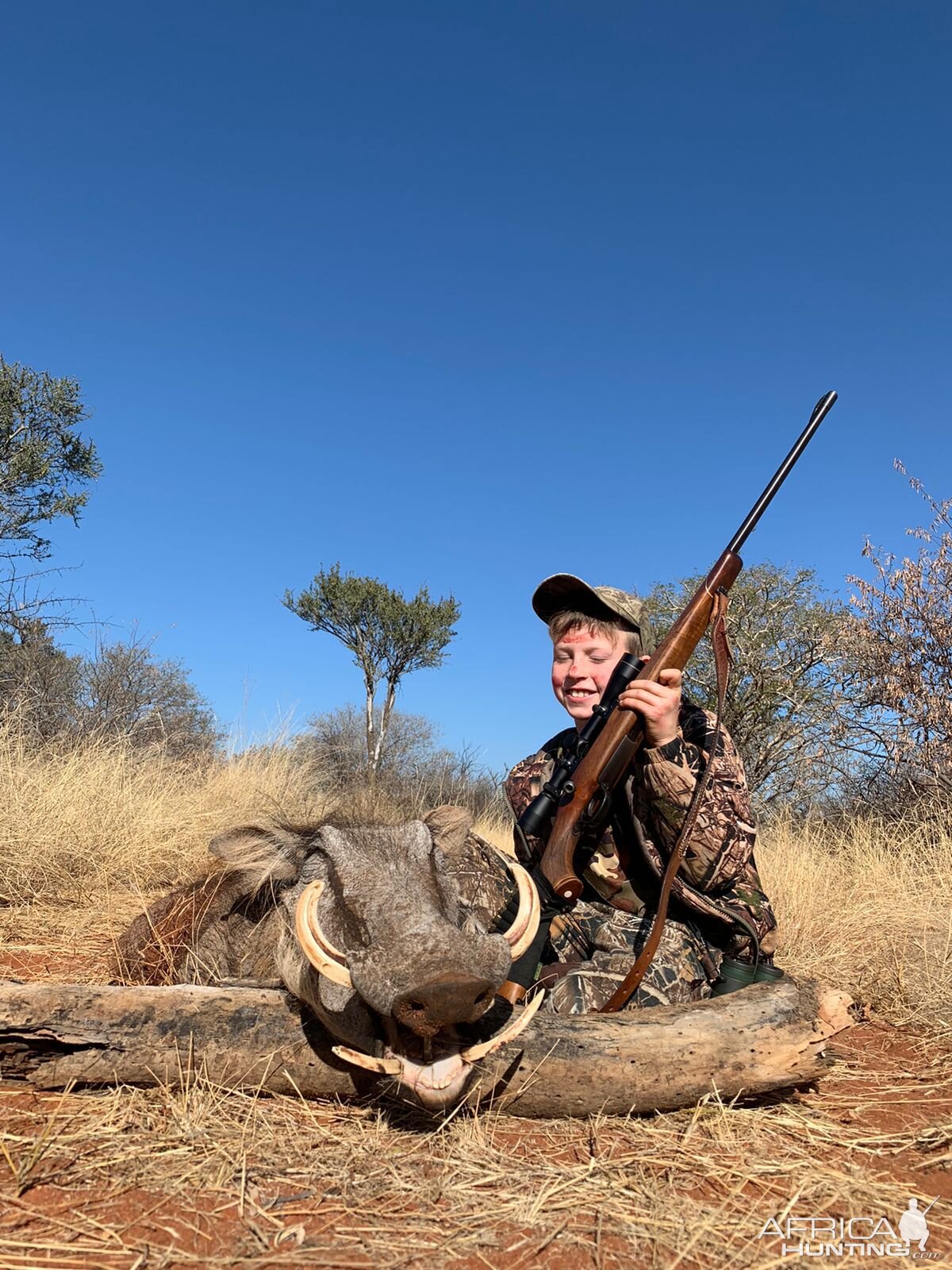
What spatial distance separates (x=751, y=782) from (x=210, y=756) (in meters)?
7.87

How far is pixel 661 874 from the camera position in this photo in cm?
352

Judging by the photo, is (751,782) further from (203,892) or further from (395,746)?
(395,746)

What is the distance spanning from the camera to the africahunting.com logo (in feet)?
5.80

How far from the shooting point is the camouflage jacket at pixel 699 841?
3.32 metres

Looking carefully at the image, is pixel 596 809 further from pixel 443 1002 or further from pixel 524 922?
pixel 443 1002

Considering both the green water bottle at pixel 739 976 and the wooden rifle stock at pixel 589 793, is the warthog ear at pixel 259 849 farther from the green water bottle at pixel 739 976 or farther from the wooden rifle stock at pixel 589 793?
the green water bottle at pixel 739 976

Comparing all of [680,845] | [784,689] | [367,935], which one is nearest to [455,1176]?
[367,935]

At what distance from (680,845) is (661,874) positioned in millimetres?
500

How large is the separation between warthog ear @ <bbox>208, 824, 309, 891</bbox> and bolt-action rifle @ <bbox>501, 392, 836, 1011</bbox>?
104 cm

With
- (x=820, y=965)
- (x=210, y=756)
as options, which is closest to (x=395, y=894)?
(x=820, y=965)

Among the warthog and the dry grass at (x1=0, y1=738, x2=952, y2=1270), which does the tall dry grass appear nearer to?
the warthog

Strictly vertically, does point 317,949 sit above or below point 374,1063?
above

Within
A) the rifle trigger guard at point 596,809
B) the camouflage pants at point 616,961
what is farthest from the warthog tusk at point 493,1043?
the rifle trigger guard at point 596,809

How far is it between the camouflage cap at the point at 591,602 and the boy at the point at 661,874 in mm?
527
